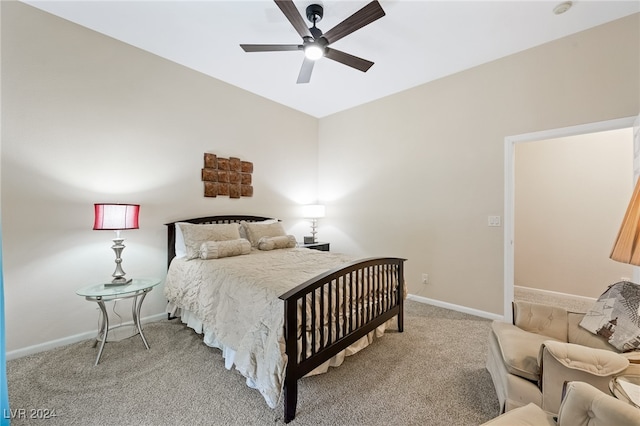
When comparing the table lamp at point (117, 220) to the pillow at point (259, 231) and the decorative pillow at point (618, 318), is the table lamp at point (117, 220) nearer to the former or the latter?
the pillow at point (259, 231)

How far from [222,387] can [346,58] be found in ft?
9.76

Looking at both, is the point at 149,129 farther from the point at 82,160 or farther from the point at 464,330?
the point at 464,330

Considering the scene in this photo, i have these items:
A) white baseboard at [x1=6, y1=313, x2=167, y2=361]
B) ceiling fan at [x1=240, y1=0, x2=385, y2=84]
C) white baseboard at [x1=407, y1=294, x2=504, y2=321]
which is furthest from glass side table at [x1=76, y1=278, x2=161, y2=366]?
white baseboard at [x1=407, y1=294, x2=504, y2=321]

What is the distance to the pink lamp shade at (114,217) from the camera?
2.27 meters

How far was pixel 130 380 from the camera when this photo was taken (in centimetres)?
196

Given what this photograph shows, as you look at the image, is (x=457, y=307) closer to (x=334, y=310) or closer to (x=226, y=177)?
(x=334, y=310)

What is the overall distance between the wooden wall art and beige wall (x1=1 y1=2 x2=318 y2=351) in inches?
4.3

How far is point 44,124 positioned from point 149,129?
33.4 inches

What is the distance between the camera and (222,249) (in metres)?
2.81

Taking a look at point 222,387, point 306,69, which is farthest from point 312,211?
point 222,387

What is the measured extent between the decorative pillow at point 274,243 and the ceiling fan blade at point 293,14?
227 centimetres

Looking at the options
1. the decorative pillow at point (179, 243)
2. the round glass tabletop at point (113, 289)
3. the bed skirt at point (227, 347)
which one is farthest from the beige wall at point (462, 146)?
the round glass tabletop at point (113, 289)

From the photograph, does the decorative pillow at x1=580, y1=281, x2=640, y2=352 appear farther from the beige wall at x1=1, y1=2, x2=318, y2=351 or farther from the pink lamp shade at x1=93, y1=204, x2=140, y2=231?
the beige wall at x1=1, y1=2, x2=318, y2=351

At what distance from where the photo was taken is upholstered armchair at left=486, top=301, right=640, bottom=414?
3.96 ft
